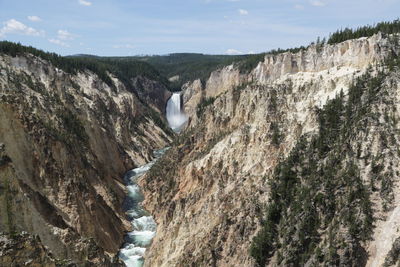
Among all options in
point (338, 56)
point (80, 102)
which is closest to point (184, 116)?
point (80, 102)

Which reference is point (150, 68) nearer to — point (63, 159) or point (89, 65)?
point (89, 65)

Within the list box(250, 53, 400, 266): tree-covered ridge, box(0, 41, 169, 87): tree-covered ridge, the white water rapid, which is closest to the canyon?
box(250, 53, 400, 266): tree-covered ridge

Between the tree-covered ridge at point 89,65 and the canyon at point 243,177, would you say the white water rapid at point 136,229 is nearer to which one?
the canyon at point 243,177

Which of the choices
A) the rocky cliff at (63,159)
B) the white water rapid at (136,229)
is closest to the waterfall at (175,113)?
the rocky cliff at (63,159)

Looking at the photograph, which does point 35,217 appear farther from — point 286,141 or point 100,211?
point 286,141

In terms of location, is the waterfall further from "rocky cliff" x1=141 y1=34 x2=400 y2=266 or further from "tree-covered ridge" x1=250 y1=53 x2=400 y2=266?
"tree-covered ridge" x1=250 y1=53 x2=400 y2=266
